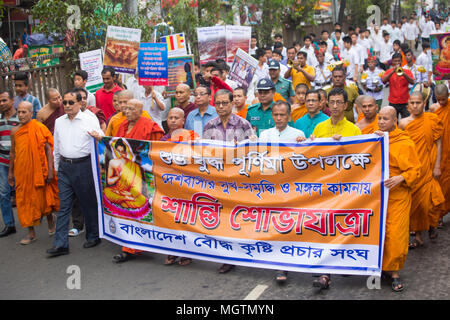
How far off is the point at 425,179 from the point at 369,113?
959 mm

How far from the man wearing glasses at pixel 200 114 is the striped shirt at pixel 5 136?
225 cm

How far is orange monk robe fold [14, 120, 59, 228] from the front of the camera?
699cm

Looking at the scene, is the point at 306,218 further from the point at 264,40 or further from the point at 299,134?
the point at 264,40

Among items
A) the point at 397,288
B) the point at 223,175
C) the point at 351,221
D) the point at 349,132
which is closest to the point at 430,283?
the point at 397,288

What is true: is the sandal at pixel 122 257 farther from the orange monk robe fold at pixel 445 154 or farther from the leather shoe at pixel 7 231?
the orange monk robe fold at pixel 445 154

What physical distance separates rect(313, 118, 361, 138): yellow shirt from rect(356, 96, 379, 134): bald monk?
1.25 feet

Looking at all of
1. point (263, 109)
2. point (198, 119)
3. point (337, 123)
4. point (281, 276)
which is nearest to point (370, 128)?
point (337, 123)

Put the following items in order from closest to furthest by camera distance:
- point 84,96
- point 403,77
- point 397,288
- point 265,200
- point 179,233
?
1. point 397,288
2. point 265,200
3. point 179,233
4. point 84,96
5. point 403,77

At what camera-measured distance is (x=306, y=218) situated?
531 cm

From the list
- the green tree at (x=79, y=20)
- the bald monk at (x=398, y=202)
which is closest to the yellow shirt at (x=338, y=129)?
the bald monk at (x=398, y=202)

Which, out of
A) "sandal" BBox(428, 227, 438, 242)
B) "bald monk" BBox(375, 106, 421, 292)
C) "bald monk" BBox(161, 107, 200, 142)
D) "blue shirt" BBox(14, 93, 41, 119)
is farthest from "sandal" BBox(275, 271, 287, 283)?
"blue shirt" BBox(14, 93, 41, 119)

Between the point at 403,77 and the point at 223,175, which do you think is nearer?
the point at 223,175

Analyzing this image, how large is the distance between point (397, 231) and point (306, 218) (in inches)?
32.3

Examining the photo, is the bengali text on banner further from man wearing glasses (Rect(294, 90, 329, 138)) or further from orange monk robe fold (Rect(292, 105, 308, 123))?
orange monk robe fold (Rect(292, 105, 308, 123))
